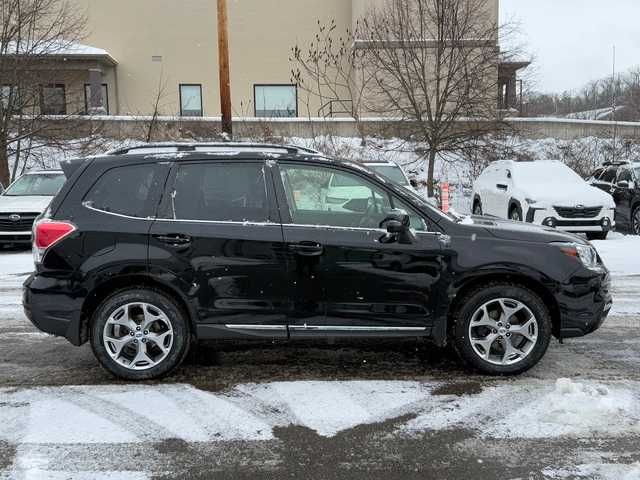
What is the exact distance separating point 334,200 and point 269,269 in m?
0.79

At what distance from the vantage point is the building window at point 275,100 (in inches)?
1081

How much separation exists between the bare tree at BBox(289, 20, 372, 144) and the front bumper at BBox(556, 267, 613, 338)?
21140 mm

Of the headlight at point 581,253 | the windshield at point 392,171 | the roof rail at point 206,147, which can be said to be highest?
the roof rail at point 206,147

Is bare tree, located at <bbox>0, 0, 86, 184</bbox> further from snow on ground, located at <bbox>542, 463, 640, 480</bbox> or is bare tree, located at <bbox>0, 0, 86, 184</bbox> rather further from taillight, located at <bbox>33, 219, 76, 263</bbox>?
snow on ground, located at <bbox>542, 463, 640, 480</bbox>

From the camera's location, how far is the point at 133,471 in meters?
3.38

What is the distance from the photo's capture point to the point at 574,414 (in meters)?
4.02

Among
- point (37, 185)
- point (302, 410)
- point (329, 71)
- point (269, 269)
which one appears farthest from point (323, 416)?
point (329, 71)

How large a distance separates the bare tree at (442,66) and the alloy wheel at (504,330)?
14359mm

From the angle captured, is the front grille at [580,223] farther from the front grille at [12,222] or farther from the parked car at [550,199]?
the front grille at [12,222]

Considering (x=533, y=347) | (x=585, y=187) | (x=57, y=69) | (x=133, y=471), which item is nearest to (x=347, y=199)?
(x=533, y=347)

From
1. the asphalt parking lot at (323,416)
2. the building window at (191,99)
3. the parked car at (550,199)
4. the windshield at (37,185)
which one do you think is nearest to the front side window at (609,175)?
the parked car at (550,199)

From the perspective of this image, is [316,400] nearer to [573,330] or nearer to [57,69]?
[573,330]

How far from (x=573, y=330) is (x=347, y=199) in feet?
6.83

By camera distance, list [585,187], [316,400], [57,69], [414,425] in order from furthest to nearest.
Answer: [57,69] → [585,187] → [316,400] → [414,425]
